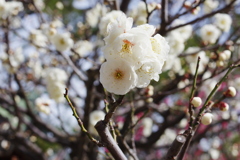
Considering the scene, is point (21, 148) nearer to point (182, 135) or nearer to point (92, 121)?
point (92, 121)

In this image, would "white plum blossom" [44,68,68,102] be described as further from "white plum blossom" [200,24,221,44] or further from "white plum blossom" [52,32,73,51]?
"white plum blossom" [200,24,221,44]

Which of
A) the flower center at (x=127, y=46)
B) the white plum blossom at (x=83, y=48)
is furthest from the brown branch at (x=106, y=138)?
the white plum blossom at (x=83, y=48)

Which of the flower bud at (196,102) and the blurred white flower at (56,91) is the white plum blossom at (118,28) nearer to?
the flower bud at (196,102)

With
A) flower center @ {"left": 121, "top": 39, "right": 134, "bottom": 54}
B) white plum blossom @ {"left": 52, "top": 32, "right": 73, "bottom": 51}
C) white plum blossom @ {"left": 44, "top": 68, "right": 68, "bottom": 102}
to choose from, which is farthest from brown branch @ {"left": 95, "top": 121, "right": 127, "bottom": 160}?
white plum blossom @ {"left": 52, "top": 32, "right": 73, "bottom": 51}

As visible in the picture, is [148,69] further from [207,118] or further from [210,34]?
[210,34]

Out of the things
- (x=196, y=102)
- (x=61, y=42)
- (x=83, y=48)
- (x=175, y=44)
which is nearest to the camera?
(x=196, y=102)

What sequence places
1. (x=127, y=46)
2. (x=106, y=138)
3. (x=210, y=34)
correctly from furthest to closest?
1. (x=210, y=34)
2. (x=106, y=138)
3. (x=127, y=46)

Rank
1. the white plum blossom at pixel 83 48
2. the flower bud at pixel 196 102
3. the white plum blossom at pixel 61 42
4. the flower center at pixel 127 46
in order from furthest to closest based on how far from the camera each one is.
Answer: the white plum blossom at pixel 83 48
the white plum blossom at pixel 61 42
the flower bud at pixel 196 102
the flower center at pixel 127 46

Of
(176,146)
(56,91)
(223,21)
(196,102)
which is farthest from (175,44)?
(176,146)
